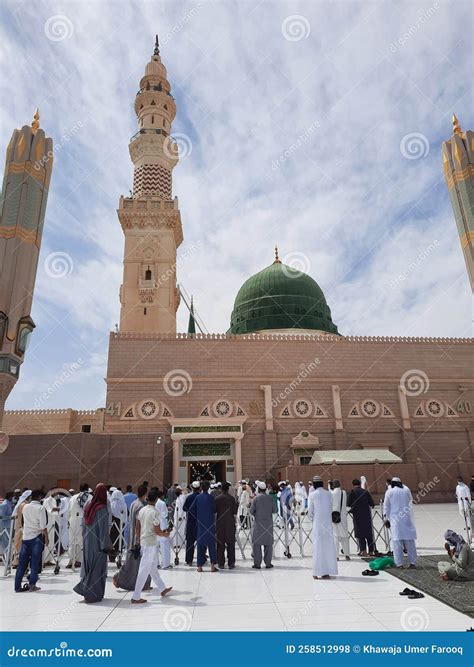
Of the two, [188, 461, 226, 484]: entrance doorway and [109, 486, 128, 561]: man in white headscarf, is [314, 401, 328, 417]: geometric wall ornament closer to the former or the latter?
[188, 461, 226, 484]: entrance doorway

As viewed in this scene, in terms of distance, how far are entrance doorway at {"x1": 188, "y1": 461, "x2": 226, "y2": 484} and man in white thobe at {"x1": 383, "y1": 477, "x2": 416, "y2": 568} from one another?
13126 mm

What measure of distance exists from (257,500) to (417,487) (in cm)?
1239

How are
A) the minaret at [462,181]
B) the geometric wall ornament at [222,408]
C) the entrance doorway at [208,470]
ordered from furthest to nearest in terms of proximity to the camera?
the geometric wall ornament at [222,408]
the entrance doorway at [208,470]
the minaret at [462,181]

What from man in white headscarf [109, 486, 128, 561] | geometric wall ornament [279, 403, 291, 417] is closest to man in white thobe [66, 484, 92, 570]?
man in white headscarf [109, 486, 128, 561]

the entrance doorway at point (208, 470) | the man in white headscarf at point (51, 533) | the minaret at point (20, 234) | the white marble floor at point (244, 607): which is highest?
the minaret at point (20, 234)

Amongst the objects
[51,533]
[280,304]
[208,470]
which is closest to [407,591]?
[51,533]

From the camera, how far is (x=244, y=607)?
4309mm

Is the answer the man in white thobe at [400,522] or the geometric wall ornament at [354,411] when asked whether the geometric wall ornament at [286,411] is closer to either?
the geometric wall ornament at [354,411]

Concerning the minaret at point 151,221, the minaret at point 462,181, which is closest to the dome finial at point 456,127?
the minaret at point 462,181

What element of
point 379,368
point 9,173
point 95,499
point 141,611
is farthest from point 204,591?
point 379,368

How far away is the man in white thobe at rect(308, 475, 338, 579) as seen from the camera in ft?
18.7

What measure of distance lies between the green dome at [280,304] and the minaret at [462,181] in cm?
1718

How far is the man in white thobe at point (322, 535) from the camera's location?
5.70 metres
